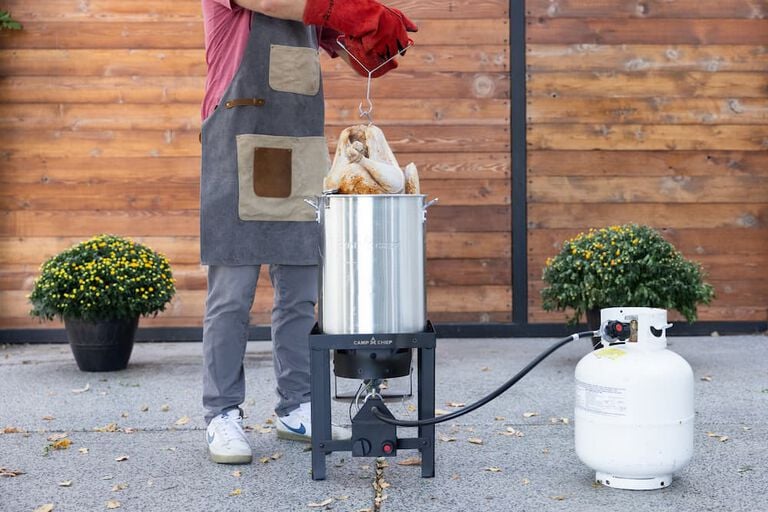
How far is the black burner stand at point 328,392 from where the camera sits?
2.74 meters

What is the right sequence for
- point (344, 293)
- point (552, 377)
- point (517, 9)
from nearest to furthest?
point (344, 293) < point (552, 377) < point (517, 9)

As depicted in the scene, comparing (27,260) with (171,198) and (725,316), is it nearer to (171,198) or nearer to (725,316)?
(171,198)

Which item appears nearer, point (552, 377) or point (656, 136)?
point (552, 377)

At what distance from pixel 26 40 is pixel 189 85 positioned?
1.03 metres

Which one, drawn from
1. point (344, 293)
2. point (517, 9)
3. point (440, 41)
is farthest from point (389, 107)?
point (344, 293)

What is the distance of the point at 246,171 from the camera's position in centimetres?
308

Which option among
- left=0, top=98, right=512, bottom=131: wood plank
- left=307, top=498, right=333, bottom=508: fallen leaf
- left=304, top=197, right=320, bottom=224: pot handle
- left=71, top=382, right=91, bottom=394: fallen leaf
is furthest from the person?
left=0, top=98, right=512, bottom=131: wood plank

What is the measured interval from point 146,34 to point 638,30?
302cm

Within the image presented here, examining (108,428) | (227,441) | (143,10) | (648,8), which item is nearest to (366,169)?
(227,441)

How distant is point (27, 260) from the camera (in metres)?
5.87

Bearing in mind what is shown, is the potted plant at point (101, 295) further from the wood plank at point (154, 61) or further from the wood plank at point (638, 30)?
the wood plank at point (638, 30)

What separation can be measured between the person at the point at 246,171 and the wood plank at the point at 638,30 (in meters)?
2.97

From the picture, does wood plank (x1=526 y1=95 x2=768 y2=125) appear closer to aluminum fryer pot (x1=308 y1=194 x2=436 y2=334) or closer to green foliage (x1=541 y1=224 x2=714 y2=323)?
green foliage (x1=541 y1=224 x2=714 y2=323)

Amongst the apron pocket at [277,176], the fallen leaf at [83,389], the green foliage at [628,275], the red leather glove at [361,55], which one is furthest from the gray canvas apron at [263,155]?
the green foliage at [628,275]
